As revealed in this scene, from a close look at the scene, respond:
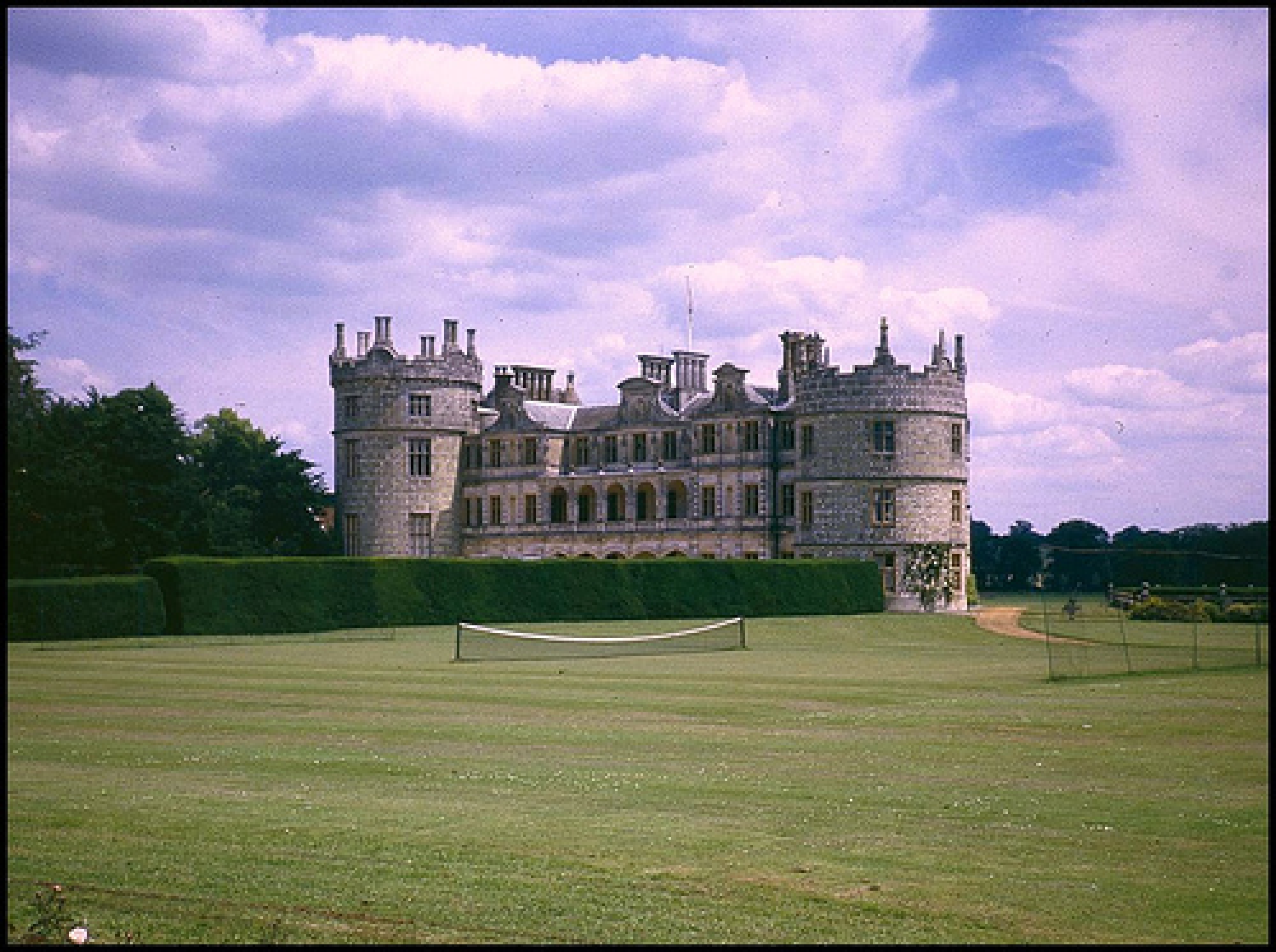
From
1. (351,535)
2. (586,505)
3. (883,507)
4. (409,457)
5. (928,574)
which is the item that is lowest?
(928,574)

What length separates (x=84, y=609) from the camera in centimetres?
4853

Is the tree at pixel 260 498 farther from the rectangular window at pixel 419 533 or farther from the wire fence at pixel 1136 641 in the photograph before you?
the wire fence at pixel 1136 641

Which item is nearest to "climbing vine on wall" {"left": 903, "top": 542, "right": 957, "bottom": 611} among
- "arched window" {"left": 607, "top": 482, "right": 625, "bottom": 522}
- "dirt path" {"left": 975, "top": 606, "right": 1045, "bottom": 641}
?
"dirt path" {"left": 975, "top": 606, "right": 1045, "bottom": 641}

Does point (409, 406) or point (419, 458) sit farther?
point (419, 458)

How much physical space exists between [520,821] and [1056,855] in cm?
445

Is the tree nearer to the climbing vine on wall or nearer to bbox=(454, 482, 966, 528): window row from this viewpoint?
bbox=(454, 482, 966, 528): window row

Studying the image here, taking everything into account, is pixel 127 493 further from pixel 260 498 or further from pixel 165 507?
pixel 260 498

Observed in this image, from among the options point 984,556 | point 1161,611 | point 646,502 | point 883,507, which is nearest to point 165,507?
point 646,502

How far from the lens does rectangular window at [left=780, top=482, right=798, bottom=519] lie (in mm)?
71188

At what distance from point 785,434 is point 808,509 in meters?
4.15

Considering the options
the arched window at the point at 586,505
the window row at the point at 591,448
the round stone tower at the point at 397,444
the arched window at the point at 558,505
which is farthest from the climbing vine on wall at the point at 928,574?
the round stone tower at the point at 397,444

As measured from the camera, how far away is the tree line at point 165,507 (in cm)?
5897

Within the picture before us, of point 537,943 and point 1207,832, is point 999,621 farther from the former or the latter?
point 537,943

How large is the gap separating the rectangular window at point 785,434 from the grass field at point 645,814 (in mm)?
44817
